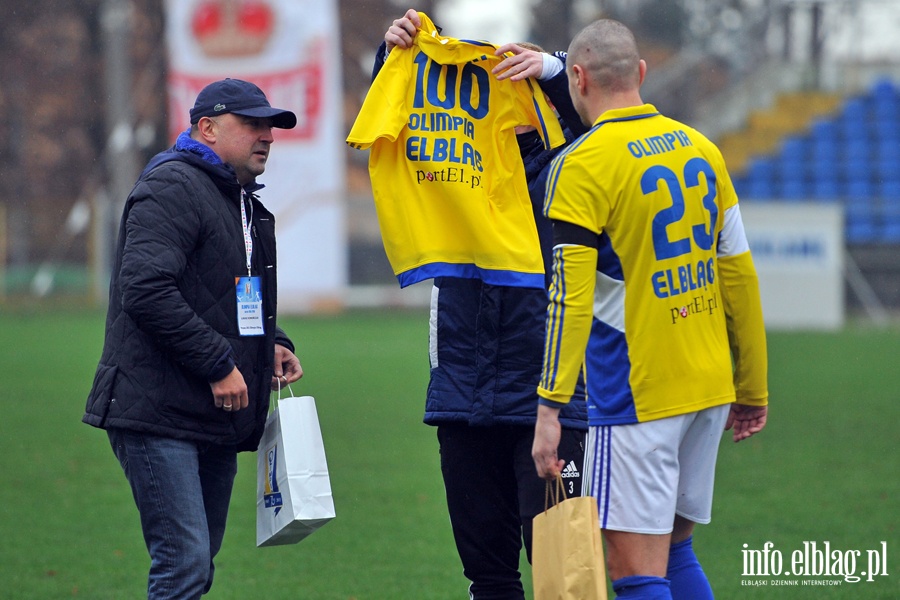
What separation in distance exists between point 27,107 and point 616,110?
35027 mm

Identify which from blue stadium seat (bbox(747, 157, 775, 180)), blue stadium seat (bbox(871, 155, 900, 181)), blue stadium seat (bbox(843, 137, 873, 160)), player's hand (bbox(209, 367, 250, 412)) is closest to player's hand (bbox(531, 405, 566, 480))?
player's hand (bbox(209, 367, 250, 412))

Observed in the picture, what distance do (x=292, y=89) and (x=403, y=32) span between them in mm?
20474

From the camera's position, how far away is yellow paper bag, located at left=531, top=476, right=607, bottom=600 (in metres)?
3.36

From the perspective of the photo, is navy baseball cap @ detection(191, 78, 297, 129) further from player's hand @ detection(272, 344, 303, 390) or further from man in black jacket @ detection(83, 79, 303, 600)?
player's hand @ detection(272, 344, 303, 390)

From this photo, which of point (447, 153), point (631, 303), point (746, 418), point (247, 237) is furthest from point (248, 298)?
point (746, 418)

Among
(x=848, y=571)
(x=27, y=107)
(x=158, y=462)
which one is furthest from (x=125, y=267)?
(x=27, y=107)

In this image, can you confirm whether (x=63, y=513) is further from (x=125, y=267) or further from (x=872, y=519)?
(x=872, y=519)

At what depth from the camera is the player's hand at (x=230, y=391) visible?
396 centimetres

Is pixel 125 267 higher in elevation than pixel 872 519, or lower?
higher

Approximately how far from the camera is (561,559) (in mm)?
3414

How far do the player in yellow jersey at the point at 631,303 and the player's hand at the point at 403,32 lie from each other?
929 millimetres

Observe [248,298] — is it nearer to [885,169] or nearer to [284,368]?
[284,368]

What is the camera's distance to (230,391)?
3965 mm

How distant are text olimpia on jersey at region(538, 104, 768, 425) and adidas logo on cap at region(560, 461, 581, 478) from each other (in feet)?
1.86
